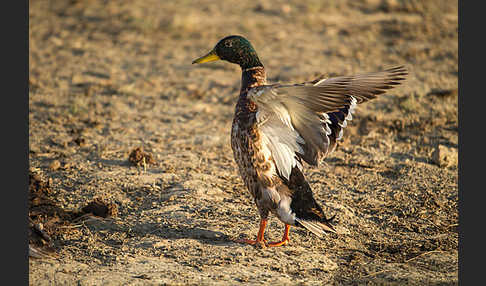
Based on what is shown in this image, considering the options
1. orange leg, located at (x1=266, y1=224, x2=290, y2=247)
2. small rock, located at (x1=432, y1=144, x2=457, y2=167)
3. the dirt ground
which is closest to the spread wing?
orange leg, located at (x1=266, y1=224, x2=290, y2=247)

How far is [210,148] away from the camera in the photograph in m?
7.27

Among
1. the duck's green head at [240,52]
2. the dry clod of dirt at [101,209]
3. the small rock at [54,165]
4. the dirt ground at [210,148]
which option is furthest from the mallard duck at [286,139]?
the small rock at [54,165]

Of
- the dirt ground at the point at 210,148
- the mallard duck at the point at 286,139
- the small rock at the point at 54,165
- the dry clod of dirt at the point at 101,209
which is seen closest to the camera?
the mallard duck at the point at 286,139

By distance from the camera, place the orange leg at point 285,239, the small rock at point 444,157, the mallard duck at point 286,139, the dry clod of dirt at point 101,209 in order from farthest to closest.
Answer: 1. the small rock at point 444,157
2. the dry clod of dirt at point 101,209
3. the orange leg at point 285,239
4. the mallard duck at point 286,139

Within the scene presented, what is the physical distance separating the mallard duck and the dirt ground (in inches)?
15.0

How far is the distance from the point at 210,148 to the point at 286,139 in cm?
277

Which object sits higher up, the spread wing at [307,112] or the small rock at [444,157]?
the spread wing at [307,112]

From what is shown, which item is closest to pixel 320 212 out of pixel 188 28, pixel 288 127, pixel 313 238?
pixel 313 238

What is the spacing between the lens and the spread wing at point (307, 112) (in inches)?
165

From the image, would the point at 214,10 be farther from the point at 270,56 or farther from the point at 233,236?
the point at 233,236

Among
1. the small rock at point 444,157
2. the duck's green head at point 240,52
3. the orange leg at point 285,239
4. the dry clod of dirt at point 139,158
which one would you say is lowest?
the orange leg at point 285,239

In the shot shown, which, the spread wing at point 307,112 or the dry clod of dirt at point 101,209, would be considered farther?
the dry clod of dirt at point 101,209

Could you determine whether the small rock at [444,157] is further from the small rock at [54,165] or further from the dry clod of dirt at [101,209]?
the small rock at [54,165]

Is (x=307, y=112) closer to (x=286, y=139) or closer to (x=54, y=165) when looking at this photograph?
(x=286, y=139)
